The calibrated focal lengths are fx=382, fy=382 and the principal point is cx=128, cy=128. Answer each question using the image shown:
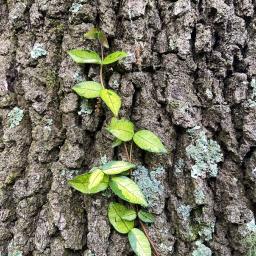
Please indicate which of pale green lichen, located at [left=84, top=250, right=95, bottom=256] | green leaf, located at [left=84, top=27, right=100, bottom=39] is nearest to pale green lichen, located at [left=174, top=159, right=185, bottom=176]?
pale green lichen, located at [left=84, top=250, right=95, bottom=256]

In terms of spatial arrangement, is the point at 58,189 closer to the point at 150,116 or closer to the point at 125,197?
the point at 125,197

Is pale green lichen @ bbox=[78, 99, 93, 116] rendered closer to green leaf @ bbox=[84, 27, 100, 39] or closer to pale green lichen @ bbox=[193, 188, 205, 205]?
green leaf @ bbox=[84, 27, 100, 39]

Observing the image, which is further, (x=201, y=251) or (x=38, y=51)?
(x=38, y=51)

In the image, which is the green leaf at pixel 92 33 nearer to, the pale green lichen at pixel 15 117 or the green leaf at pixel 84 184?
the pale green lichen at pixel 15 117

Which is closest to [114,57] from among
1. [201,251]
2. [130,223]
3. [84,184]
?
[84,184]

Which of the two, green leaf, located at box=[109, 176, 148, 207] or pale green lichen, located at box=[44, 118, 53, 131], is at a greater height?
pale green lichen, located at box=[44, 118, 53, 131]

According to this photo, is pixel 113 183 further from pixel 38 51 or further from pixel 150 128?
pixel 38 51

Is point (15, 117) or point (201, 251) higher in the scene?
point (15, 117)

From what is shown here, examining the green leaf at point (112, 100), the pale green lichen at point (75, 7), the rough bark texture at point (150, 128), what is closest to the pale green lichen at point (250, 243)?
the rough bark texture at point (150, 128)
